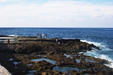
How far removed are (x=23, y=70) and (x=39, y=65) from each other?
262cm

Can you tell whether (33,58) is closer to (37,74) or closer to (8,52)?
(8,52)

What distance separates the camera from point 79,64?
24.1 meters

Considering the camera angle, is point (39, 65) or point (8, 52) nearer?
point (39, 65)

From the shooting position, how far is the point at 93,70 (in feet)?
69.8

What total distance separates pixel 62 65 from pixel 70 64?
1209mm

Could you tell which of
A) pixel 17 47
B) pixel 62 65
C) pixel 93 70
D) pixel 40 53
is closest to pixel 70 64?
pixel 62 65

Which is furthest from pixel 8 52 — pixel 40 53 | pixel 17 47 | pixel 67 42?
pixel 67 42

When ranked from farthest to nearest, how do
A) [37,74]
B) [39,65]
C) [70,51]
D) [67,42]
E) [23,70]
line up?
[67,42]
[70,51]
[39,65]
[23,70]
[37,74]

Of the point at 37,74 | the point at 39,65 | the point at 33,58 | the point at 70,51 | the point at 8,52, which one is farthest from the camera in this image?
the point at 70,51

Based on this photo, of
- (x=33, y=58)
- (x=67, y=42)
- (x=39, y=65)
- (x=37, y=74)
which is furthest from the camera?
(x=67, y=42)

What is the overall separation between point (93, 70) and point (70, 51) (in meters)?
13.6

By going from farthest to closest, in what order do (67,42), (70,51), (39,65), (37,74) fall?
(67,42) → (70,51) → (39,65) → (37,74)

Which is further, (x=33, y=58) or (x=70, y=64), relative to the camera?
(x=33, y=58)

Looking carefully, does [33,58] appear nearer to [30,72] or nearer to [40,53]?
[40,53]
